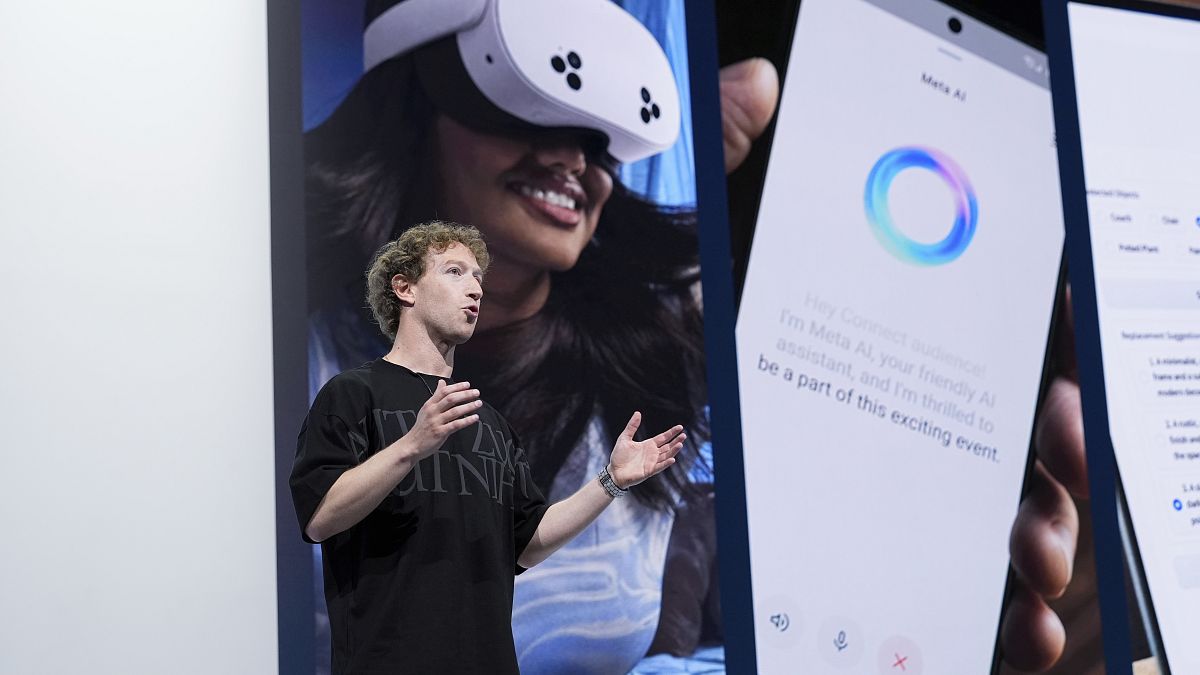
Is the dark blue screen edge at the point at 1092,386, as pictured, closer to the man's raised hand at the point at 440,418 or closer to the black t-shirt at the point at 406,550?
the black t-shirt at the point at 406,550

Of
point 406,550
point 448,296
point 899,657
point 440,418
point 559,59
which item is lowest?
point 899,657

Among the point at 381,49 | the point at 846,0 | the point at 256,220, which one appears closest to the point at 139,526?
the point at 256,220

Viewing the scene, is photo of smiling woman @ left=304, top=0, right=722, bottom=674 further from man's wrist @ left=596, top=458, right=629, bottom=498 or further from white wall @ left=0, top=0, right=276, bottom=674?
man's wrist @ left=596, top=458, right=629, bottom=498

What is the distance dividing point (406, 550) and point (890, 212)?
5.19ft

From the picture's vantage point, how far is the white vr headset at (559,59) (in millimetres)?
1998

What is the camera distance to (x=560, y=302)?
206 cm

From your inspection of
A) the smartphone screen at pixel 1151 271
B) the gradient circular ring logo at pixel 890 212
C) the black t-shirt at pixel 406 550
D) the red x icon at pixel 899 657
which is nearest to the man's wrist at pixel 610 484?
the black t-shirt at pixel 406 550

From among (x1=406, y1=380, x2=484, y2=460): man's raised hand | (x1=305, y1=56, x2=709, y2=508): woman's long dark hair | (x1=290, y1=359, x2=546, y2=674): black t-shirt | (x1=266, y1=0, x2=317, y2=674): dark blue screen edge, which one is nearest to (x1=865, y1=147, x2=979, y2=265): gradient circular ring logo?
(x1=305, y1=56, x2=709, y2=508): woman's long dark hair

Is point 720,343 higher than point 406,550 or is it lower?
higher

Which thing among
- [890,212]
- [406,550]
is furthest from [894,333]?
[406,550]

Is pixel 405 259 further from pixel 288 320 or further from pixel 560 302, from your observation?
pixel 560 302

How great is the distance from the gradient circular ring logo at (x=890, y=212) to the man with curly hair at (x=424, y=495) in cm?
126

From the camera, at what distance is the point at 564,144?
209cm

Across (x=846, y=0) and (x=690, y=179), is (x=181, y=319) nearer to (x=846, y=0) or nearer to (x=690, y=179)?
(x=690, y=179)
